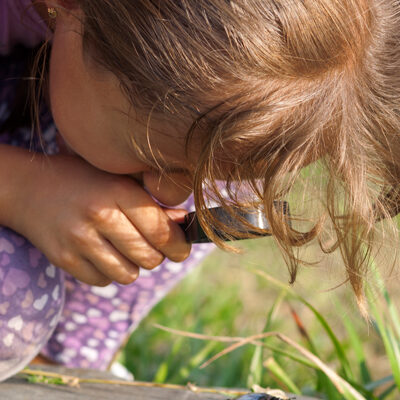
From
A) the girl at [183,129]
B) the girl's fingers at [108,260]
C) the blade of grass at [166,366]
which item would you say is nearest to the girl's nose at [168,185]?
the girl at [183,129]

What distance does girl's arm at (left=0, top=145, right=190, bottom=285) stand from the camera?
945 mm

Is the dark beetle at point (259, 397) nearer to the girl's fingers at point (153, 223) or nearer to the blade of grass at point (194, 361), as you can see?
the girl's fingers at point (153, 223)

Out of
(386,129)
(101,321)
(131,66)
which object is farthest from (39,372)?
(386,129)

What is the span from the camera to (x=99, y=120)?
2.83ft

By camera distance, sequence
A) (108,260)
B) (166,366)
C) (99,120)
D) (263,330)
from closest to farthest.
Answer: (99,120)
(108,260)
(263,330)
(166,366)

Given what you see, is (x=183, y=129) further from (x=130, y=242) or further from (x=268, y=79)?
(x=130, y=242)

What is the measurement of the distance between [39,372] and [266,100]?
21.7 inches

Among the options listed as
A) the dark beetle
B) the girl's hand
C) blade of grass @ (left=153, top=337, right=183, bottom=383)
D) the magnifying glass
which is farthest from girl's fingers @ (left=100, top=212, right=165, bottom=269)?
blade of grass @ (left=153, top=337, right=183, bottom=383)

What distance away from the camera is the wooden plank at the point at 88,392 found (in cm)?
92

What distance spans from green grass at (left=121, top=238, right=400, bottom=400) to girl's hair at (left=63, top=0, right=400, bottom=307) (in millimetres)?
272

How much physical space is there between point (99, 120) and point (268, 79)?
0.24 m

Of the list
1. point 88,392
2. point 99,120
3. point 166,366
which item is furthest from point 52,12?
point 166,366

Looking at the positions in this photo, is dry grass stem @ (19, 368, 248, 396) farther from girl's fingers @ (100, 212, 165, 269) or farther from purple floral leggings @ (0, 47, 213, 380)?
girl's fingers @ (100, 212, 165, 269)

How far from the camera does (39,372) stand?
99cm
